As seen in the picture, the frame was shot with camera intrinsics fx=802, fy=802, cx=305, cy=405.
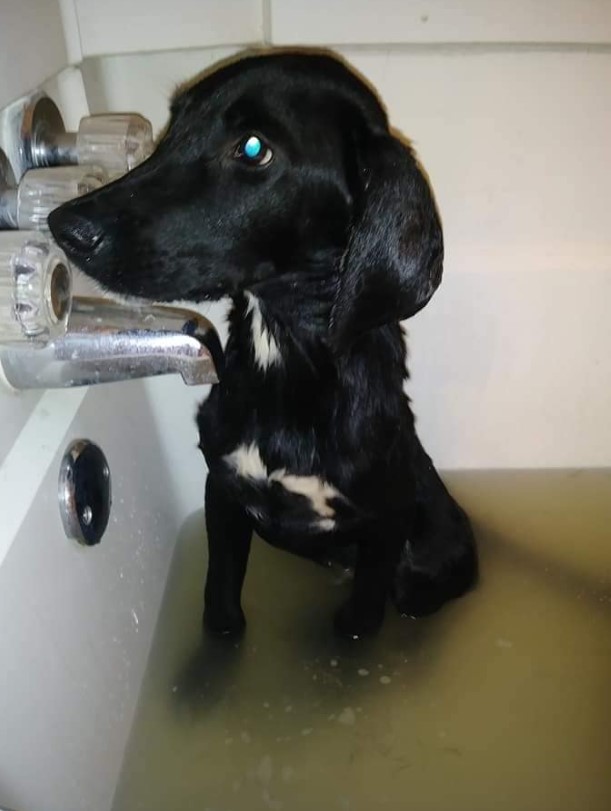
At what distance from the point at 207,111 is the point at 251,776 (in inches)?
28.7

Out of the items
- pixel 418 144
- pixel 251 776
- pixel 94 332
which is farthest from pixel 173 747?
pixel 418 144

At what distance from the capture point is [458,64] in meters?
0.98

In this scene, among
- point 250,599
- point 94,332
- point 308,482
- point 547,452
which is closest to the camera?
point 94,332

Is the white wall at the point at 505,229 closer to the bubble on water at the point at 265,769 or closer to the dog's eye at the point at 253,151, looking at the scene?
the dog's eye at the point at 253,151

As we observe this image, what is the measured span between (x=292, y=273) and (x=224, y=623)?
0.51 meters

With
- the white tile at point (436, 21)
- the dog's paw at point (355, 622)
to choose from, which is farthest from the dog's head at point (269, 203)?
the dog's paw at point (355, 622)

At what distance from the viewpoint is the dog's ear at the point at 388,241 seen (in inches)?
27.9

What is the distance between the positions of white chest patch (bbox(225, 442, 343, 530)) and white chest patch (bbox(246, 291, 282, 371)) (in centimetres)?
9

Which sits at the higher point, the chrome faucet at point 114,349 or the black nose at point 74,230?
the black nose at point 74,230

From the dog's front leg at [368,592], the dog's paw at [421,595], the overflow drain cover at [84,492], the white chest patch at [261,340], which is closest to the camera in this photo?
the overflow drain cover at [84,492]

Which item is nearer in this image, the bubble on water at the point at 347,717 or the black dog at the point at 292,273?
the black dog at the point at 292,273

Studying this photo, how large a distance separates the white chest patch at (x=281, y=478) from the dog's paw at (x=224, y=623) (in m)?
0.25

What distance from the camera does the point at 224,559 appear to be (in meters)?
1.00

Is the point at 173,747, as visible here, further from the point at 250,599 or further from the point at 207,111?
the point at 207,111
